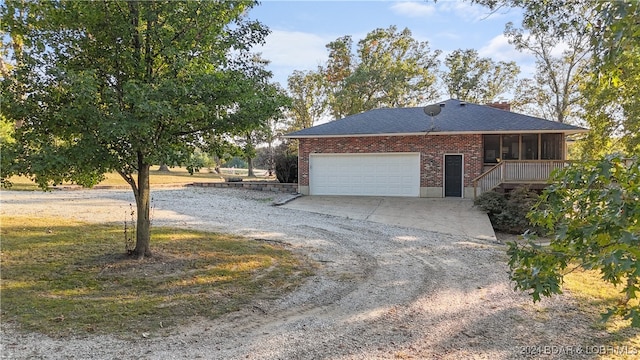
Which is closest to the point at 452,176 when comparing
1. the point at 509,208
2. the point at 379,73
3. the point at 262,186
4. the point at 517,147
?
the point at 517,147

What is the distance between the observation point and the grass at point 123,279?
14.9ft

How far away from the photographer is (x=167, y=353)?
3.77m

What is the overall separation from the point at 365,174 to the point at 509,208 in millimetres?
6432

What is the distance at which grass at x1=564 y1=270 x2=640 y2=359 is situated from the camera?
13.6 feet

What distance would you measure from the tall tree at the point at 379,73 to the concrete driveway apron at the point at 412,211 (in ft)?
55.2

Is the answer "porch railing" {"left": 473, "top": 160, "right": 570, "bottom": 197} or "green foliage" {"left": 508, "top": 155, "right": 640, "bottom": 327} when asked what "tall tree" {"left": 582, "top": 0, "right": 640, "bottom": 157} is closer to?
"green foliage" {"left": 508, "top": 155, "right": 640, "bottom": 327}

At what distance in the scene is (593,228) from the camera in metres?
2.05

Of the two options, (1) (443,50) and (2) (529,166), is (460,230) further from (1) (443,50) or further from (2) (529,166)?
(1) (443,50)

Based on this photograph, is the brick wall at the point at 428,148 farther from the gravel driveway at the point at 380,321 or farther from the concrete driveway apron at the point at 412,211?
the gravel driveway at the point at 380,321

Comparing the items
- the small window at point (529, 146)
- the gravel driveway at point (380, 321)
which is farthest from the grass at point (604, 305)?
the small window at point (529, 146)

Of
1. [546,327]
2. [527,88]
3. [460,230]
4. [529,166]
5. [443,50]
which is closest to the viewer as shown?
[546,327]

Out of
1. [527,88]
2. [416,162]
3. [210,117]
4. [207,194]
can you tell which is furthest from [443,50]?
[210,117]

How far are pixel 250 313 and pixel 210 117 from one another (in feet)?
9.95

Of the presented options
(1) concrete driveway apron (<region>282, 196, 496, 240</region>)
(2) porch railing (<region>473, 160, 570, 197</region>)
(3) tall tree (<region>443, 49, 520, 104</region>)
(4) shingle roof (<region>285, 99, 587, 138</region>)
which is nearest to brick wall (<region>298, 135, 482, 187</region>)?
(4) shingle roof (<region>285, 99, 587, 138</region>)
